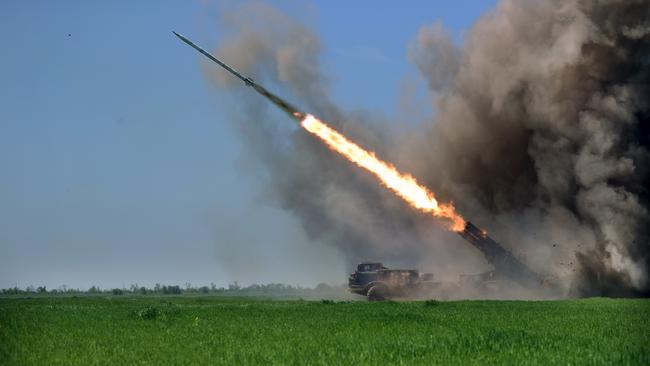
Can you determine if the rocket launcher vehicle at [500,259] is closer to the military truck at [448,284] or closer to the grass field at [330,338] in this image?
the military truck at [448,284]

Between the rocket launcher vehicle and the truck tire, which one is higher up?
the rocket launcher vehicle

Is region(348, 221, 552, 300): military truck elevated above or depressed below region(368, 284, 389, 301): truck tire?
above

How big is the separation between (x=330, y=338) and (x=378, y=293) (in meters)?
41.5

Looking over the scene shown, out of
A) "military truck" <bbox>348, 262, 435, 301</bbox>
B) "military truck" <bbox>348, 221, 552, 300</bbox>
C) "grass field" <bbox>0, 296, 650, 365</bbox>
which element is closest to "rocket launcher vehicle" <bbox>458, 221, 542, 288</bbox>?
"military truck" <bbox>348, 221, 552, 300</bbox>

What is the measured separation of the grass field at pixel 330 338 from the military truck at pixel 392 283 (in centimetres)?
2738

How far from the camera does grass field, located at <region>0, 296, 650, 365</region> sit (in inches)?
861

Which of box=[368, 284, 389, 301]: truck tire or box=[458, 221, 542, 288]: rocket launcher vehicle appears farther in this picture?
box=[368, 284, 389, 301]: truck tire

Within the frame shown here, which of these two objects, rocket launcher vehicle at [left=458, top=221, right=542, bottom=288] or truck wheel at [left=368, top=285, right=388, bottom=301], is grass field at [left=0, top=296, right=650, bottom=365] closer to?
rocket launcher vehicle at [left=458, top=221, right=542, bottom=288]

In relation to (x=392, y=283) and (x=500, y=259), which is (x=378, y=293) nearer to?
(x=392, y=283)

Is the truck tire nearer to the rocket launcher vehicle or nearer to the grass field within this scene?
the rocket launcher vehicle

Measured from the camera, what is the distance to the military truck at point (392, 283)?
6769 centimetres

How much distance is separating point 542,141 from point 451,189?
393 inches

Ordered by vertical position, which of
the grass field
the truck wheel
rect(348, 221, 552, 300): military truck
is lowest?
the grass field

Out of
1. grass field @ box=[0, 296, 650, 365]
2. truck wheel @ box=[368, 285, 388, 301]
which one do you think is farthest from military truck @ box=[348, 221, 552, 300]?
grass field @ box=[0, 296, 650, 365]
